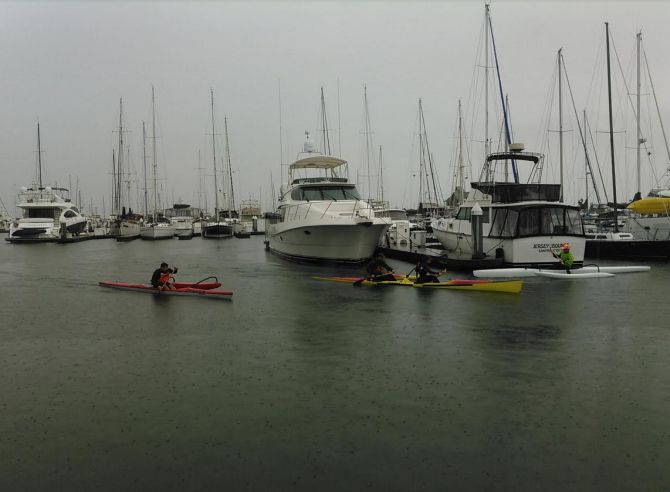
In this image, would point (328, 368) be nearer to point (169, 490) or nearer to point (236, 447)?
point (236, 447)

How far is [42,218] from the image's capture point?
66438 mm

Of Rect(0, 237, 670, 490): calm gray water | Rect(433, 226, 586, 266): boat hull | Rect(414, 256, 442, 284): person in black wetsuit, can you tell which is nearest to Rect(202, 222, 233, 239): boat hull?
Rect(433, 226, 586, 266): boat hull

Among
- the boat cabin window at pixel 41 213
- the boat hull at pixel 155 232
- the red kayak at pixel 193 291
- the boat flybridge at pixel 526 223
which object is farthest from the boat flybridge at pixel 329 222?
the boat cabin window at pixel 41 213

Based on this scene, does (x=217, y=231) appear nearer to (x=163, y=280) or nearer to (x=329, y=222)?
(x=329, y=222)

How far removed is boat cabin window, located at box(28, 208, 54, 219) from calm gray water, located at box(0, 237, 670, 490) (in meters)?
57.6

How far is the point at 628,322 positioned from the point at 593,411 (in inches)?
314

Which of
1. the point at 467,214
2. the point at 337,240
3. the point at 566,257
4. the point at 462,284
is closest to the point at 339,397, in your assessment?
the point at 462,284

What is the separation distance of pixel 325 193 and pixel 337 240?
3.63 metres

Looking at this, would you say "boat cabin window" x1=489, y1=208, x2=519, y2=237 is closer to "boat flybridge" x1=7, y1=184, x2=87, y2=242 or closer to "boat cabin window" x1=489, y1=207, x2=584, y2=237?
"boat cabin window" x1=489, y1=207, x2=584, y2=237

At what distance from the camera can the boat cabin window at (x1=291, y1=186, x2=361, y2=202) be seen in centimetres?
3195

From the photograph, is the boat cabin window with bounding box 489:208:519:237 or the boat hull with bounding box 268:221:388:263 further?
the boat hull with bounding box 268:221:388:263

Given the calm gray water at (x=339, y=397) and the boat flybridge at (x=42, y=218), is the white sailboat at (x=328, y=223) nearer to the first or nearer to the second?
the calm gray water at (x=339, y=397)

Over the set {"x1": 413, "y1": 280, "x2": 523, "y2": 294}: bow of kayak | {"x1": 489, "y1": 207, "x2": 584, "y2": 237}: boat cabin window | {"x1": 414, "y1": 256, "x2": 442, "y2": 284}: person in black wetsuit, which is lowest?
{"x1": 413, "y1": 280, "x2": 523, "y2": 294}: bow of kayak

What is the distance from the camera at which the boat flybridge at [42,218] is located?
212ft
